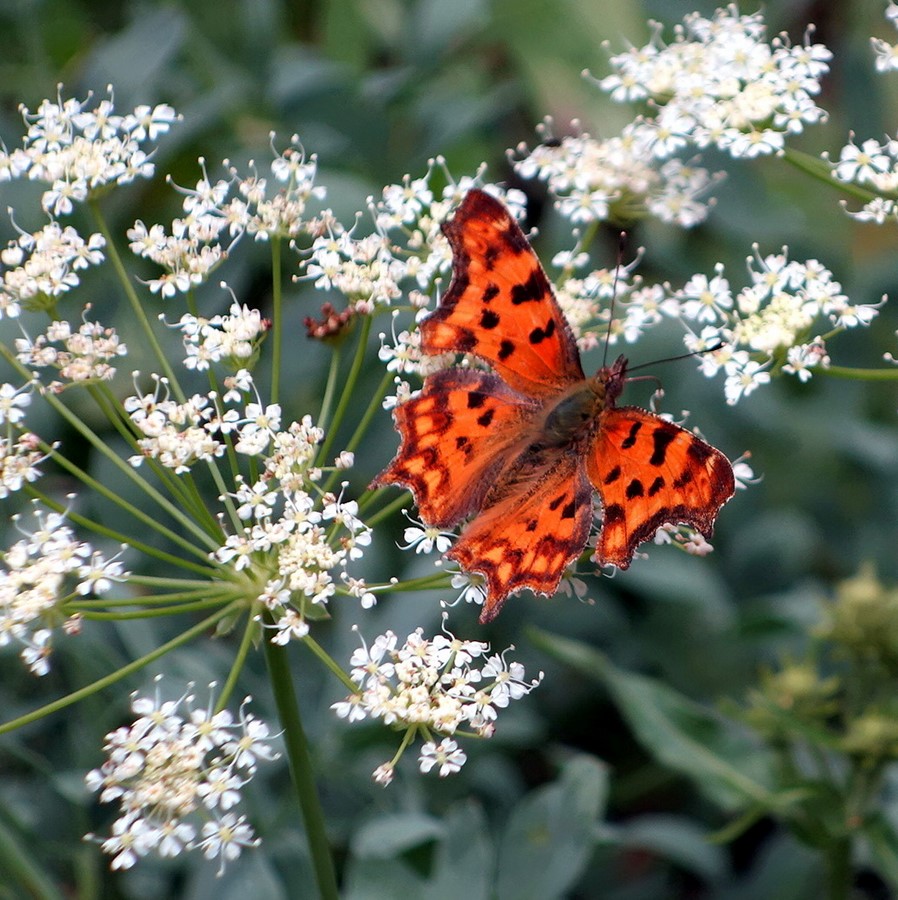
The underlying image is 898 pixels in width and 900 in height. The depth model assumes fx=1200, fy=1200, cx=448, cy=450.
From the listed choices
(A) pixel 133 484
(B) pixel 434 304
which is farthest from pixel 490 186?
(A) pixel 133 484

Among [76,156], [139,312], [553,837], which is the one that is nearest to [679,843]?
[553,837]

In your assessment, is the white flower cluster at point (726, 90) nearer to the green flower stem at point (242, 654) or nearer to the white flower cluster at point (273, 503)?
the white flower cluster at point (273, 503)

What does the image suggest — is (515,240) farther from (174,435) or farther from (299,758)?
(299,758)

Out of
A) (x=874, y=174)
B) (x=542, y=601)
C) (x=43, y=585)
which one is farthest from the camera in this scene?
(x=542, y=601)

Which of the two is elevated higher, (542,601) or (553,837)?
(542,601)

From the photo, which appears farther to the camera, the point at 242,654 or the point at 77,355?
the point at 77,355

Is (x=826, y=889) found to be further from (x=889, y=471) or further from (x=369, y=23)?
(x=369, y=23)

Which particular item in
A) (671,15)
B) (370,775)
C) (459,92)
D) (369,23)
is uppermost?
(369,23)
